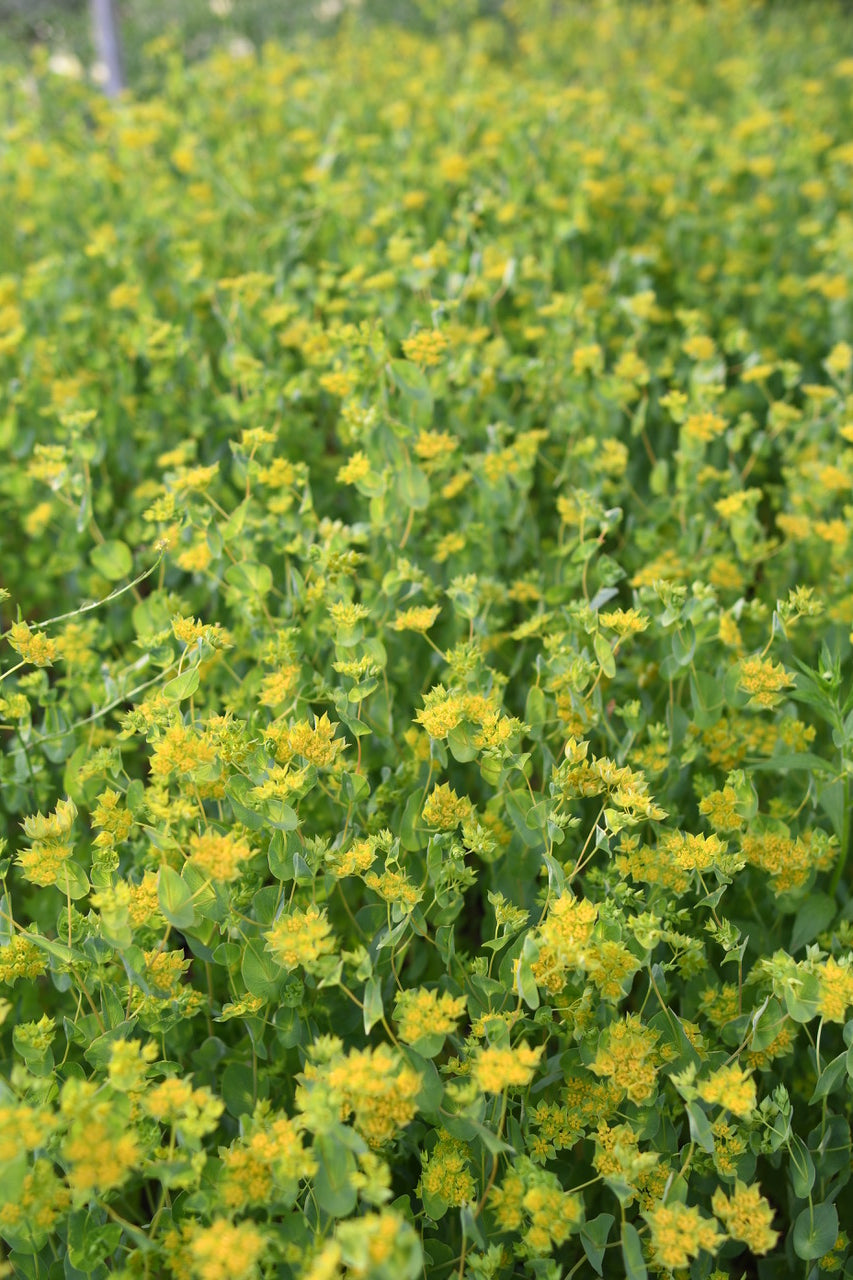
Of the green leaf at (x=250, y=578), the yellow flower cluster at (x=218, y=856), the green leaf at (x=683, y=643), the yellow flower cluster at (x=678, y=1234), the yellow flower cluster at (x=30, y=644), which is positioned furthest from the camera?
the green leaf at (x=250, y=578)

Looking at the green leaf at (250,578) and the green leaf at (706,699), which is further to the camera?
the green leaf at (250,578)

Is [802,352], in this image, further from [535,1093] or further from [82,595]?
[535,1093]

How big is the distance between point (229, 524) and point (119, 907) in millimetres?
731

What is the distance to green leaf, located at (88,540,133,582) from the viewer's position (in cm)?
185

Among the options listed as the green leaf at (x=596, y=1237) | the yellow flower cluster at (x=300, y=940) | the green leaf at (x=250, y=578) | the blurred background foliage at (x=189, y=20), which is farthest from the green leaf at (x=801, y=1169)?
the blurred background foliage at (x=189, y=20)

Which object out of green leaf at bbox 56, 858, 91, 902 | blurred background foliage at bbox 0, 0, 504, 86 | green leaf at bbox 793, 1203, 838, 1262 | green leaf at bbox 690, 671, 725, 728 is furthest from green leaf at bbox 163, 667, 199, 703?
blurred background foliage at bbox 0, 0, 504, 86

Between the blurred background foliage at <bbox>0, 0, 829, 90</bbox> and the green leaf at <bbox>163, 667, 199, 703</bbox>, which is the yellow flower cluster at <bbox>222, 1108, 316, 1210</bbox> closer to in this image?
the green leaf at <bbox>163, 667, 199, 703</bbox>

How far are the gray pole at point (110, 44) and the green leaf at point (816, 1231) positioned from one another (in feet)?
16.8

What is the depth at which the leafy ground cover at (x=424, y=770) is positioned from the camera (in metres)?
1.07

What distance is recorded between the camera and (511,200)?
2.94 meters

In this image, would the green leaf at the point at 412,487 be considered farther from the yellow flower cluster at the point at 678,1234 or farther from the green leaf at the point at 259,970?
the yellow flower cluster at the point at 678,1234

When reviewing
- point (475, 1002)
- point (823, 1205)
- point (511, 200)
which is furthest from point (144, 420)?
point (823, 1205)

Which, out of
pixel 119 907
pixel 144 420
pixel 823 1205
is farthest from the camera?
pixel 144 420

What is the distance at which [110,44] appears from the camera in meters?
4.81
